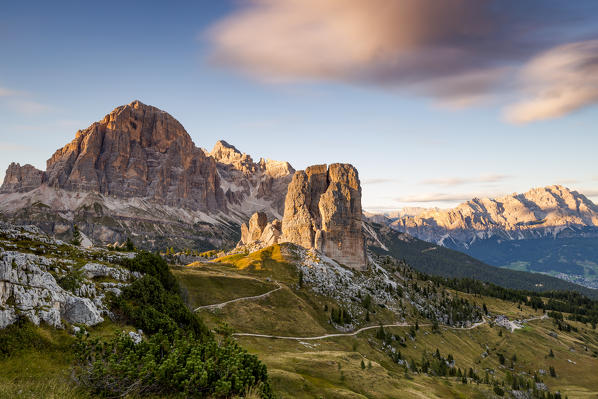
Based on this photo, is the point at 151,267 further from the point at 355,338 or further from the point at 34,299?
the point at 355,338

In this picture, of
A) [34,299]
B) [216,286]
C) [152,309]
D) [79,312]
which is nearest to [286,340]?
[216,286]

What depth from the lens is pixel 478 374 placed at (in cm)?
13762

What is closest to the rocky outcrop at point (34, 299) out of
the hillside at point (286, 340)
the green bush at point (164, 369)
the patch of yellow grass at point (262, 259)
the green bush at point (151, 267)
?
the hillside at point (286, 340)

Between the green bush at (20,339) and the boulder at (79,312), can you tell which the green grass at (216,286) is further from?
the green bush at (20,339)

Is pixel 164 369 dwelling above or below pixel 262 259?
above

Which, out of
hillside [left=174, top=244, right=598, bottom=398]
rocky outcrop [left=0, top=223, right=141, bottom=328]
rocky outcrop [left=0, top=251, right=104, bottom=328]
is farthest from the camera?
hillside [left=174, top=244, right=598, bottom=398]

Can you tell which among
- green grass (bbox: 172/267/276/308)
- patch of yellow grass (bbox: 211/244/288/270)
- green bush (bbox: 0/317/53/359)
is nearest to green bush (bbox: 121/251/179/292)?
green bush (bbox: 0/317/53/359)

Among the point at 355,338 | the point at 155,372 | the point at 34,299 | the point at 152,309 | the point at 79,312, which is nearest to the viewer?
the point at 155,372

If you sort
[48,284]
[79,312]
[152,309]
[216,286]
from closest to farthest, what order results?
[48,284] → [79,312] → [152,309] → [216,286]

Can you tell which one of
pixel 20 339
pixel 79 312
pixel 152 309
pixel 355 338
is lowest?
pixel 355 338

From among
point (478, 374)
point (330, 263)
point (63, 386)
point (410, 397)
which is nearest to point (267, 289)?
point (330, 263)

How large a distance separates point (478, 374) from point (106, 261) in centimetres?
14058

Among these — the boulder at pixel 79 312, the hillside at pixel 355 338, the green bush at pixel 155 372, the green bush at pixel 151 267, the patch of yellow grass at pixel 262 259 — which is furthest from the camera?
the patch of yellow grass at pixel 262 259

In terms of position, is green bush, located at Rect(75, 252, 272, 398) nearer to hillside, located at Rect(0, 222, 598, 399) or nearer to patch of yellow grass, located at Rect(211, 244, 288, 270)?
hillside, located at Rect(0, 222, 598, 399)
